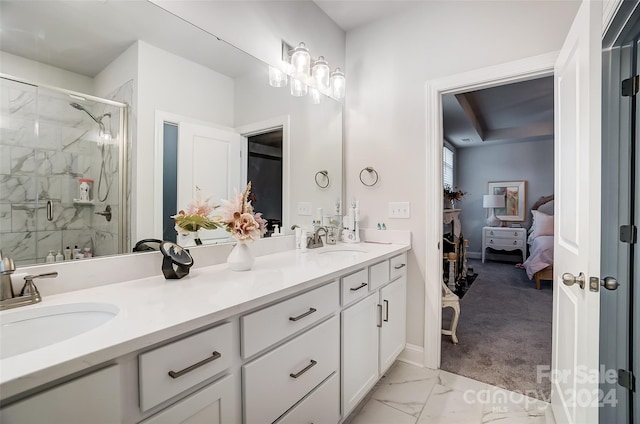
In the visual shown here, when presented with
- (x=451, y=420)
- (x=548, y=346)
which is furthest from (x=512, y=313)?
(x=451, y=420)

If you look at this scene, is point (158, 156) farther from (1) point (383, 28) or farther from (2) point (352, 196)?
(1) point (383, 28)

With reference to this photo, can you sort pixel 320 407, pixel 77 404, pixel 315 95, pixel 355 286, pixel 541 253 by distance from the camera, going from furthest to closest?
1. pixel 541 253
2. pixel 315 95
3. pixel 355 286
4. pixel 320 407
5. pixel 77 404

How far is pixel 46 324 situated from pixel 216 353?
0.49 metres

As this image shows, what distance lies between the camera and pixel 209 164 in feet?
5.00

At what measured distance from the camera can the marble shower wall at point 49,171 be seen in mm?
923

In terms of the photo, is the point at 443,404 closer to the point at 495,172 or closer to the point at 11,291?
the point at 11,291

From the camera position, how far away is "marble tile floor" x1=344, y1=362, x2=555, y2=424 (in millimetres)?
1603

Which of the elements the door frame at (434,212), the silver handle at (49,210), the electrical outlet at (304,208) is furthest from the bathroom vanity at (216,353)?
the door frame at (434,212)

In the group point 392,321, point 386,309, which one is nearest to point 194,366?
point 386,309

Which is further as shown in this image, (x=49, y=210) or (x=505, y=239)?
(x=505, y=239)

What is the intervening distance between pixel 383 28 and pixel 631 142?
1752mm

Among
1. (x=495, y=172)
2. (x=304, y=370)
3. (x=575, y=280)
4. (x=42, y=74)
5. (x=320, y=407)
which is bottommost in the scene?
(x=320, y=407)

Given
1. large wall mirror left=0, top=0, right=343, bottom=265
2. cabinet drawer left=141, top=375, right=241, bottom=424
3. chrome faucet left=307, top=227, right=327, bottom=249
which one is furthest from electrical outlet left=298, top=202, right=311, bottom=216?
→ cabinet drawer left=141, top=375, right=241, bottom=424

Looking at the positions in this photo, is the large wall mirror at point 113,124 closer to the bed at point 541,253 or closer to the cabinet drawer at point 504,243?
the bed at point 541,253
